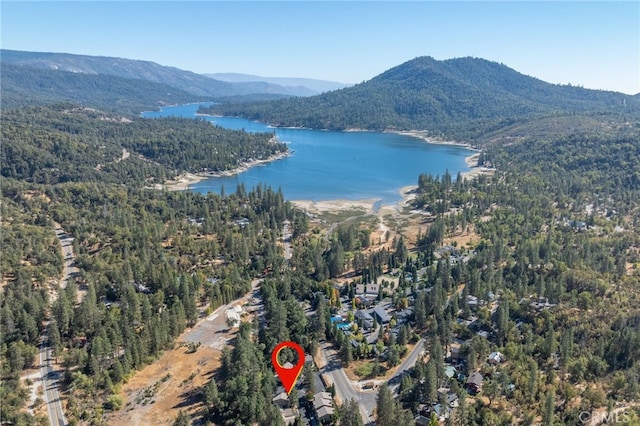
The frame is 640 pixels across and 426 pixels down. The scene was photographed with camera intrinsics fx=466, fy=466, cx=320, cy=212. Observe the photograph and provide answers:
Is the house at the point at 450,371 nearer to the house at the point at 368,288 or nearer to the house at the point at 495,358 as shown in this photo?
the house at the point at 495,358

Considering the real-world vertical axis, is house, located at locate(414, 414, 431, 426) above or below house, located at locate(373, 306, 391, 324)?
below

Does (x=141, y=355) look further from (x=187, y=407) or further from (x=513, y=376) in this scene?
(x=513, y=376)

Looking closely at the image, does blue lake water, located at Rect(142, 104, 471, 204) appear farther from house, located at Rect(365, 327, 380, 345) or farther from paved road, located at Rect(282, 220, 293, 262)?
house, located at Rect(365, 327, 380, 345)

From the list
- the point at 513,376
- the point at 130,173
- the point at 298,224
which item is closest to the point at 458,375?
the point at 513,376

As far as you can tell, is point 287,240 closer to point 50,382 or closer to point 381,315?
point 381,315

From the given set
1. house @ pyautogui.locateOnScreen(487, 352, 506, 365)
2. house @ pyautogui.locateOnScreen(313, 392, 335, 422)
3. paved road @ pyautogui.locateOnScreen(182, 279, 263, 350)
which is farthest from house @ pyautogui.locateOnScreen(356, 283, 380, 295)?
house @ pyautogui.locateOnScreen(313, 392, 335, 422)
